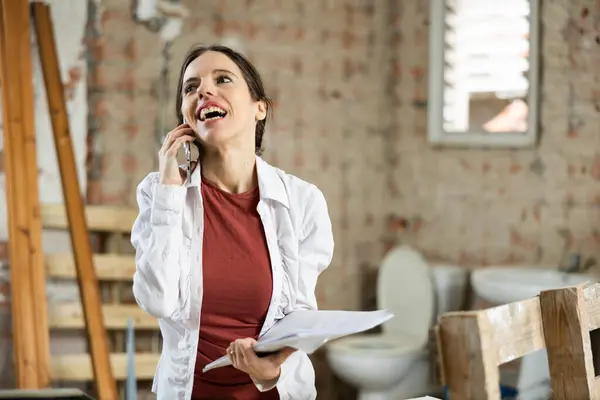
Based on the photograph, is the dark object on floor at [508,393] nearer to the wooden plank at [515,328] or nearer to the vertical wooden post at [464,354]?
the wooden plank at [515,328]

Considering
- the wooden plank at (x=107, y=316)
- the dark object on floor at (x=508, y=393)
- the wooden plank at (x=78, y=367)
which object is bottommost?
the dark object on floor at (x=508, y=393)

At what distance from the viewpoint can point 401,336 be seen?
12.2ft

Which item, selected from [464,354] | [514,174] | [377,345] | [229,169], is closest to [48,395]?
[229,169]

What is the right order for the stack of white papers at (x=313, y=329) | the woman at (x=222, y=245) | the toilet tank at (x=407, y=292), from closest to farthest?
the stack of white papers at (x=313, y=329), the woman at (x=222, y=245), the toilet tank at (x=407, y=292)

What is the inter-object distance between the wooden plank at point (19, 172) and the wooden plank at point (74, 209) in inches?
3.4

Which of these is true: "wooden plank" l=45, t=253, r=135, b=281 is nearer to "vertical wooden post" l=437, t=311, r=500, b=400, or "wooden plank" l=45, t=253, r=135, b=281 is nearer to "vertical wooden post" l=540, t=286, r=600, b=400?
"vertical wooden post" l=540, t=286, r=600, b=400

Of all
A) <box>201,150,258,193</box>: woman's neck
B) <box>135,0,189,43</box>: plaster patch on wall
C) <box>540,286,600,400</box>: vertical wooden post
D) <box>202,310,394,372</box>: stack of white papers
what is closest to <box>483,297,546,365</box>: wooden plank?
<box>540,286,600,400</box>: vertical wooden post

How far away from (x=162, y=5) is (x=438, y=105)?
1.41m

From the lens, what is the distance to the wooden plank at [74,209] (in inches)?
122

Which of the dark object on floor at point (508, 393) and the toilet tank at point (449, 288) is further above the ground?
the toilet tank at point (449, 288)

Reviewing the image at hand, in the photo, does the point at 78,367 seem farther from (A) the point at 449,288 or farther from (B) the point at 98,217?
(A) the point at 449,288

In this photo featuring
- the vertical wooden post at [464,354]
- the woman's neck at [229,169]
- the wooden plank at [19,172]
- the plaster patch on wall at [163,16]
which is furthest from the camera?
the plaster patch on wall at [163,16]

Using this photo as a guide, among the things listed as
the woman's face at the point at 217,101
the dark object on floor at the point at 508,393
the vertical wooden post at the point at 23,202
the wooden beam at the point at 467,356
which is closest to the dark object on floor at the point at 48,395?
the woman's face at the point at 217,101

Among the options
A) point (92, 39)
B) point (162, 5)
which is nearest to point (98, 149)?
point (92, 39)
